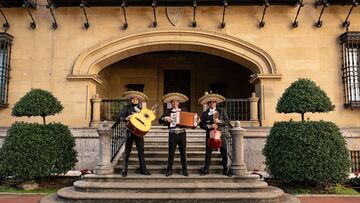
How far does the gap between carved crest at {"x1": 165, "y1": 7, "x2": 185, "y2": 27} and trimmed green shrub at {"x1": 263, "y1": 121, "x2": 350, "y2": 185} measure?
225 inches

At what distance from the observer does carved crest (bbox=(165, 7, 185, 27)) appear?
42.4 ft

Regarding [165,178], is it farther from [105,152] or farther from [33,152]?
[33,152]

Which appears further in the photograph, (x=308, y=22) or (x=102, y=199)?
(x=308, y=22)

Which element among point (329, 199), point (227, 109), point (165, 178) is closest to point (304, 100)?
point (329, 199)

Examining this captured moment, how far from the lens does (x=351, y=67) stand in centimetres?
1252

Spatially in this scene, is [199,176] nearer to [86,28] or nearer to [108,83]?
[86,28]

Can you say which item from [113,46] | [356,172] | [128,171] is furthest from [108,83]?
[356,172]

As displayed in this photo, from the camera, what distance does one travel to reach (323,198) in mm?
8688

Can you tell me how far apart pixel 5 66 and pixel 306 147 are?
1038 cm

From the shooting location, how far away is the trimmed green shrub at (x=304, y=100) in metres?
9.54

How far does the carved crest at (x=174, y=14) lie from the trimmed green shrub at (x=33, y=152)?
18.5 ft

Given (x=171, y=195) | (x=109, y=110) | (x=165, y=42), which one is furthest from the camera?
(x=109, y=110)

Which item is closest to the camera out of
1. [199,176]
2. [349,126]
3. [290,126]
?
[199,176]

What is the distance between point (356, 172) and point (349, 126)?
1.77 meters
